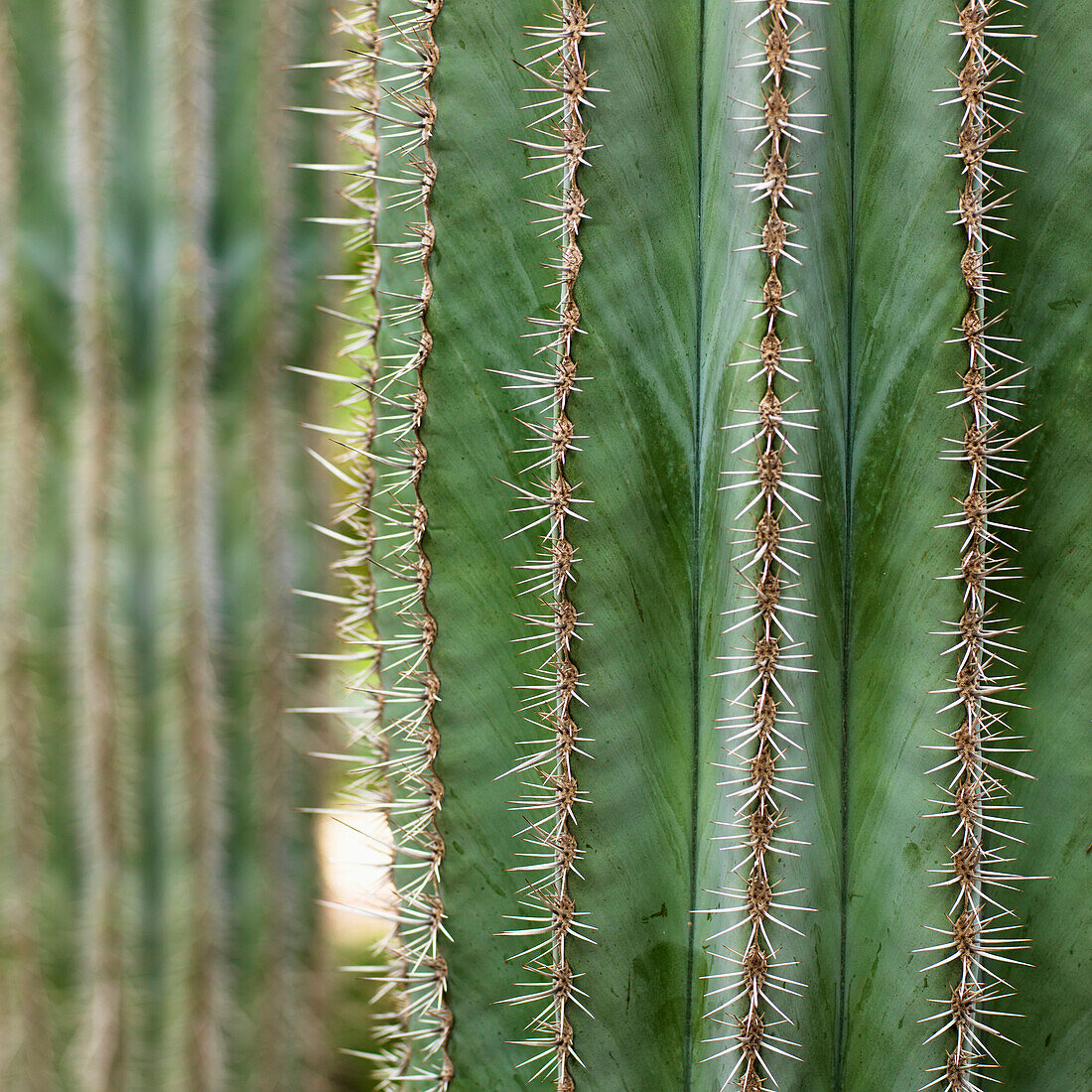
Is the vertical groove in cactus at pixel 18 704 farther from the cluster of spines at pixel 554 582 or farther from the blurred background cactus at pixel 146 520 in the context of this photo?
the cluster of spines at pixel 554 582

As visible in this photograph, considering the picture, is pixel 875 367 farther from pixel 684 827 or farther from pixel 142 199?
pixel 142 199

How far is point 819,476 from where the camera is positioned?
79 centimetres

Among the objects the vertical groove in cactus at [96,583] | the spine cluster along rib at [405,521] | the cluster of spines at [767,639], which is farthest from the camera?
the vertical groove in cactus at [96,583]

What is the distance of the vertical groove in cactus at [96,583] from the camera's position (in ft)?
4.30

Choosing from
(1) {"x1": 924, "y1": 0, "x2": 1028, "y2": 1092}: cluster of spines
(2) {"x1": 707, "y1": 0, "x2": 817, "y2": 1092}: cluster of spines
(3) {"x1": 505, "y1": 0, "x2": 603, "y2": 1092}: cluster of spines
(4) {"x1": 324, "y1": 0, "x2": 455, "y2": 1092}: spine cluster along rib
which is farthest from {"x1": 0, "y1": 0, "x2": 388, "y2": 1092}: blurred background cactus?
(1) {"x1": 924, "y1": 0, "x2": 1028, "y2": 1092}: cluster of spines

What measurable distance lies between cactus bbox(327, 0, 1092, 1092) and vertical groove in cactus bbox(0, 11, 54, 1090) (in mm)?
741

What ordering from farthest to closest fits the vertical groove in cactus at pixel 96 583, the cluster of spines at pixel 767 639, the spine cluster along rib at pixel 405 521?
the vertical groove in cactus at pixel 96 583, the spine cluster along rib at pixel 405 521, the cluster of spines at pixel 767 639

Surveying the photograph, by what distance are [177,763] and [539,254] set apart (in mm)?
932

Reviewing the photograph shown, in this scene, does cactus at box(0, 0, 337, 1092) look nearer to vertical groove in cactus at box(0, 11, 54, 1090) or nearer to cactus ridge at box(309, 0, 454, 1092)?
vertical groove in cactus at box(0, 11, 54, 1090)

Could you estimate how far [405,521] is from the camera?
0.90 meters

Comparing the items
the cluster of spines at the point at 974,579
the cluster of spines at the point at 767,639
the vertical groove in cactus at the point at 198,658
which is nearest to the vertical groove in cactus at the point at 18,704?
the vertical groove in cactus at the point at 198,658

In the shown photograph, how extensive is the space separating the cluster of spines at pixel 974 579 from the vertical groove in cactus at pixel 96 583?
3.59ft

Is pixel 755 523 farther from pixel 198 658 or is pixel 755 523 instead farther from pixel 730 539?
pixel 198 658

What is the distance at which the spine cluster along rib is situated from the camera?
86 cm
